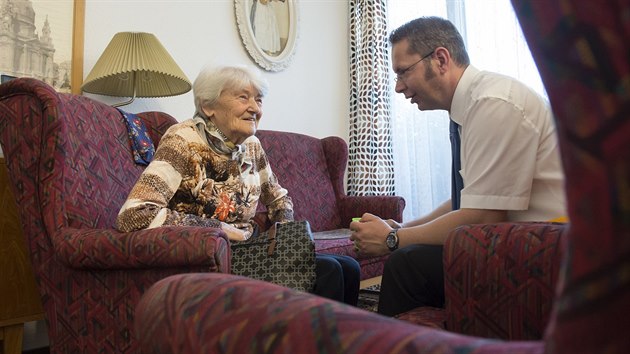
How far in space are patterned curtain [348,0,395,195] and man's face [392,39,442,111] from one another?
6.46 feet

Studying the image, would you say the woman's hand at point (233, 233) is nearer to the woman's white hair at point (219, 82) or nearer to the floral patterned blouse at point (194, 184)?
the floral patterned blouse at point (194, 184)

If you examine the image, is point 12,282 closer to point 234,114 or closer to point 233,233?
point 233,233

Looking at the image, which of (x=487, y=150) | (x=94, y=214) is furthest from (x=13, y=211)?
(x=487, y=150)

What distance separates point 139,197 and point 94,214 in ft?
0.71

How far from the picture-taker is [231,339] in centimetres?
43

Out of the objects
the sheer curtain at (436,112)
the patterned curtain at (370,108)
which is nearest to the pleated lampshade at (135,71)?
the patterned curtain at (370,108)

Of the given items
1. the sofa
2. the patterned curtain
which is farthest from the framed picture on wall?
the sofa

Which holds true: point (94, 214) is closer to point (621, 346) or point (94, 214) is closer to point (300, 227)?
point (300, 227)

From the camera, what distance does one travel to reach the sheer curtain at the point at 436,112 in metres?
3.62

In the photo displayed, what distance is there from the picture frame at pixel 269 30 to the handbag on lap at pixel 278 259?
2164 mm

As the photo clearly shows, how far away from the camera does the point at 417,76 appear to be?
1.84 m

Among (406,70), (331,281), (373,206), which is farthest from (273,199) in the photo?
(373,206)

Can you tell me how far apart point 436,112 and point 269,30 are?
1.39m

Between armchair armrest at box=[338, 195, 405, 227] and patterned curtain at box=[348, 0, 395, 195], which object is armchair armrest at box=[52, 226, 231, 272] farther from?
patterned curtain at box=[348, 0, 395, 195]
